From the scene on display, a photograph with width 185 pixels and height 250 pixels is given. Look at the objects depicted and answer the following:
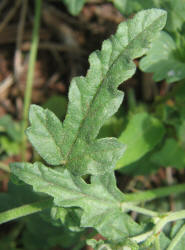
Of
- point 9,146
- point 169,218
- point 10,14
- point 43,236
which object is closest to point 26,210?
point 169,218

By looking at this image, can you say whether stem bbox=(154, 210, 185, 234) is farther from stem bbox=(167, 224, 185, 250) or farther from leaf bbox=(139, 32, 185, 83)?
leaf bbox=(139, 32, 185, 83)

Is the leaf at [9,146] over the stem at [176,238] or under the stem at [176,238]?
over

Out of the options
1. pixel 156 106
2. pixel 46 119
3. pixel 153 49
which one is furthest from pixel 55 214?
pixel 156 106

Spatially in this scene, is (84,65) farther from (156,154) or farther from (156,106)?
(156,154)

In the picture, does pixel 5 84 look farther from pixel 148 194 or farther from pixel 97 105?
pixel 97 105

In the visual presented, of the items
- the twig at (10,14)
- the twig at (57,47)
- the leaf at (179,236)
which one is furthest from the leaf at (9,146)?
the leaf at (179,236)

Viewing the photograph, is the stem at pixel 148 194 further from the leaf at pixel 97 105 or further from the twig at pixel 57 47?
the twig at pixel 57 47

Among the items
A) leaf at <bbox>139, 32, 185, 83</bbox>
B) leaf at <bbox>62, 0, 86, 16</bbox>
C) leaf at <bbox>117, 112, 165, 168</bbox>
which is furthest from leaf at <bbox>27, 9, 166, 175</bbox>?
leaf at <bbox>62, 0, 86, 16</bbox>
